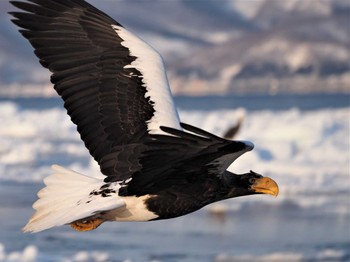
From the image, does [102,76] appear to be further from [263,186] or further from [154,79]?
[263,186]

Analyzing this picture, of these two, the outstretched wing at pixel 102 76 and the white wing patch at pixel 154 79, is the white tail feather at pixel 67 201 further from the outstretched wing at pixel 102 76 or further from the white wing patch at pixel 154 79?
the white wing patch at pixel 154 79

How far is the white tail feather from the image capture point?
251 inches

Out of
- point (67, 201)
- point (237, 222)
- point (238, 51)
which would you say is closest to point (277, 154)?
point (237, 222)

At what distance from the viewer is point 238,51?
75.3 metres

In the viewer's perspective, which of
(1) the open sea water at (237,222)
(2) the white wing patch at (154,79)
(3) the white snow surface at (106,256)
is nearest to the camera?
(2) the white wing patch at (154,79)

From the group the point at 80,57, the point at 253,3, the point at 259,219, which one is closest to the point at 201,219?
the point at 259,219

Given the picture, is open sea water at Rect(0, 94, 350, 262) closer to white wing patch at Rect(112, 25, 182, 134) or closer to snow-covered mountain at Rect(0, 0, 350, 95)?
white wing patch at Rect(112, 25, 182, 134)

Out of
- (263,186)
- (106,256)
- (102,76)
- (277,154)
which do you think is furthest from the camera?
(277,154)

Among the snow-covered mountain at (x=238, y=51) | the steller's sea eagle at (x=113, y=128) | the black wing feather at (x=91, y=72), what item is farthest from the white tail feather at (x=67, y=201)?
the snow-covered mountain at (x=238, y=51)

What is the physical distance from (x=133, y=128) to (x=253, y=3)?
97.2 metres

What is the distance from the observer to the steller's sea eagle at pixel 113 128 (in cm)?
644

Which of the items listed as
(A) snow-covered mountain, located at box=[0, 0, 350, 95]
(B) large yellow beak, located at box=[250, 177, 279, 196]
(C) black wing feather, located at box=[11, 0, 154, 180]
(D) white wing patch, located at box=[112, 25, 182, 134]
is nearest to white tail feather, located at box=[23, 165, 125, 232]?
(C) black wing feather, located at box=[11, 0, 154, 180]

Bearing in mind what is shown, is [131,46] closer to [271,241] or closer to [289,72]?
[271,241]

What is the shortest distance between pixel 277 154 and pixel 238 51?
59.2m
